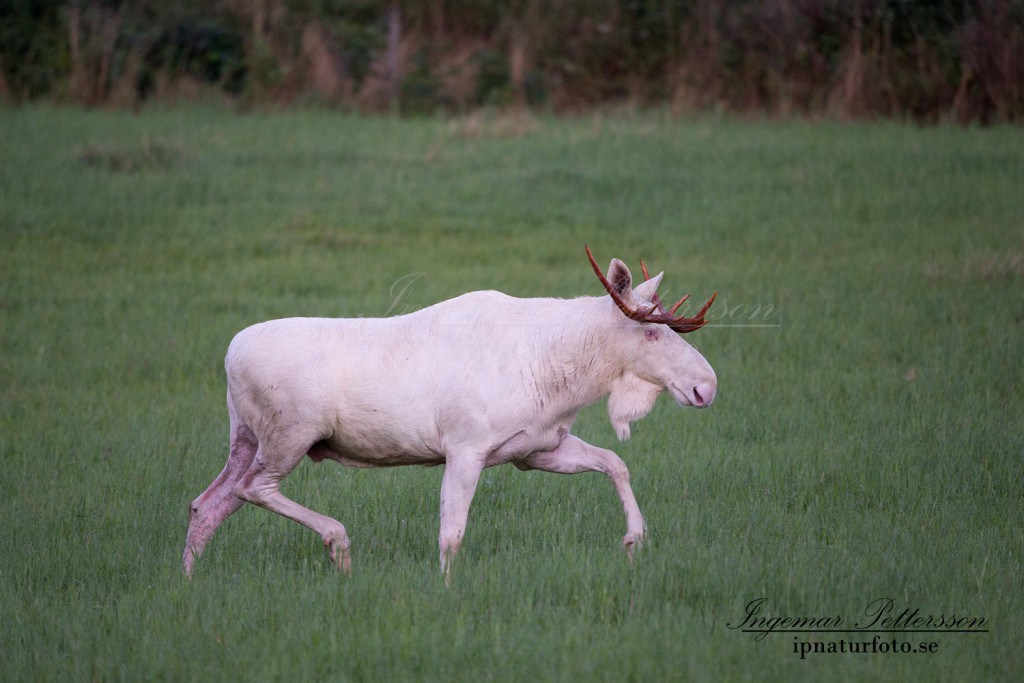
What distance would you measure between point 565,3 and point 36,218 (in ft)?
42.1

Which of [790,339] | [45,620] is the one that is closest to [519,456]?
[45,620]

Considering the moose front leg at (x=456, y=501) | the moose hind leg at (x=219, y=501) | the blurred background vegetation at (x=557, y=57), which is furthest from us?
the blurred background vegetation at (x=557, y=57)

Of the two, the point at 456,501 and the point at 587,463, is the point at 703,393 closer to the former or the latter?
the point at 587,463

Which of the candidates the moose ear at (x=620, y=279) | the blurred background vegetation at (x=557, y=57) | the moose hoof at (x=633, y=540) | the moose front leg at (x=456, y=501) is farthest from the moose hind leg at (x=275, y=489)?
the blurred background vegetation at (x=557, y=57)

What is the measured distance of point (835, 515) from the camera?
6566mm

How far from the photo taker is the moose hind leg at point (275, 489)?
595 cm

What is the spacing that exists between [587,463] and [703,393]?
0.72 metres

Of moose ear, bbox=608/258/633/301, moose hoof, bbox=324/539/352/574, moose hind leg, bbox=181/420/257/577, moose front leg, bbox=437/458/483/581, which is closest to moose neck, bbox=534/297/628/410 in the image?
moose ear, bbox=608/258/633/301

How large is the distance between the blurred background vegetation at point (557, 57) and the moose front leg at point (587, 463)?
1467 cm

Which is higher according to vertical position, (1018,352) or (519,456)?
(519,456)

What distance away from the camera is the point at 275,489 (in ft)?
19.8

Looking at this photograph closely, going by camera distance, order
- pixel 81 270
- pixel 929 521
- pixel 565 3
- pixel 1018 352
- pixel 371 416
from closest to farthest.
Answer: pixel 371 416
pixel 929 521
pixel 1018 352
pixel 81 270
pixel 565 3

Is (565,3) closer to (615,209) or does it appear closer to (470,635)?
(615,209)

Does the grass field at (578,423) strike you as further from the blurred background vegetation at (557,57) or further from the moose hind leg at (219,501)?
the blurred background vegetation at (557,57)
